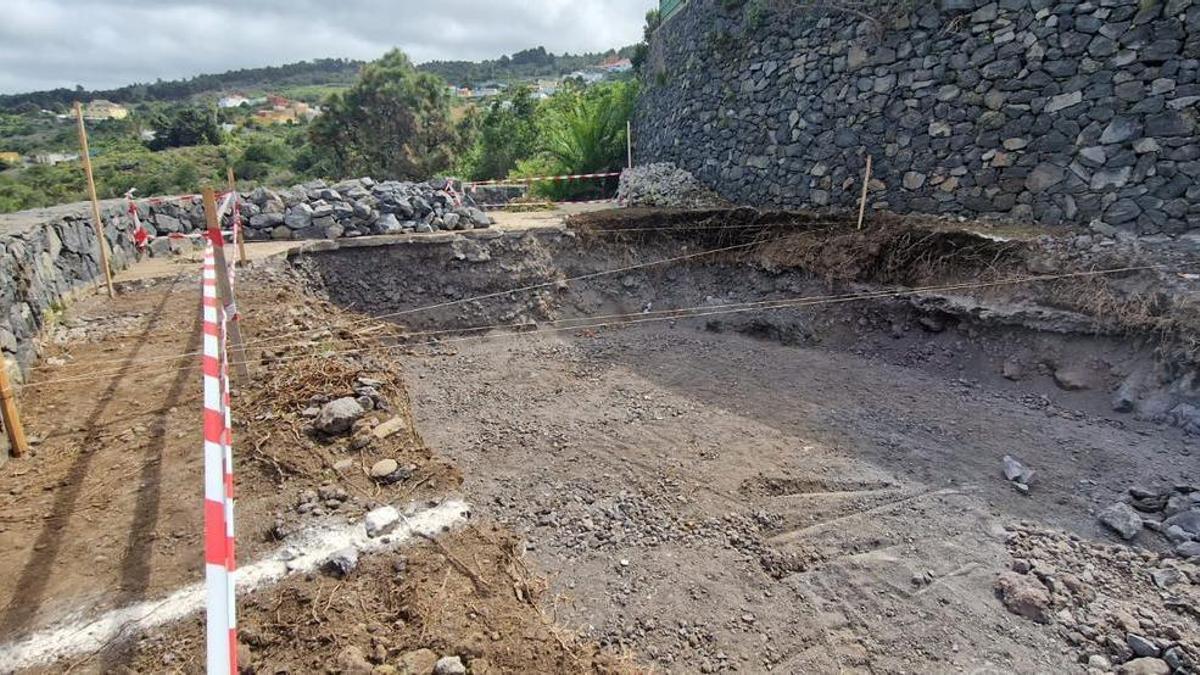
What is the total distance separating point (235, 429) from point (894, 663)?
4147 millimetres

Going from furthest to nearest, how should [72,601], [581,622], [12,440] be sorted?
1. [12,440]
2. [581,622]
3. [72,601]

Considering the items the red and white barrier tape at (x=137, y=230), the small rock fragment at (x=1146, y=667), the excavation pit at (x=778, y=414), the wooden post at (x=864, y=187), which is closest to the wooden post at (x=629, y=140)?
the excavation pit at (x=778, y=414)

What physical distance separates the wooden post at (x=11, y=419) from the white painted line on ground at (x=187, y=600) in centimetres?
160

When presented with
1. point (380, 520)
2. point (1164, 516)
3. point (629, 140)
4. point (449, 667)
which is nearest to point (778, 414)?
point (1164, 516)

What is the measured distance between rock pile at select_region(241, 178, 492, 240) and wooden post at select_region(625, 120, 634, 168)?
19.0 ft

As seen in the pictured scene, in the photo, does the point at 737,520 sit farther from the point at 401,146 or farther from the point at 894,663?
the point at 401,146

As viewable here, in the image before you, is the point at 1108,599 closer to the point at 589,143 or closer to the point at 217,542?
the point at 217,542

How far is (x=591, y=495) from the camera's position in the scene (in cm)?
409

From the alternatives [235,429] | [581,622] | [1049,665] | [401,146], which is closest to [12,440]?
[235,429]

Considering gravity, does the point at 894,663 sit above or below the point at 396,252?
below

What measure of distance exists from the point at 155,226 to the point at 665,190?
8.05 meters

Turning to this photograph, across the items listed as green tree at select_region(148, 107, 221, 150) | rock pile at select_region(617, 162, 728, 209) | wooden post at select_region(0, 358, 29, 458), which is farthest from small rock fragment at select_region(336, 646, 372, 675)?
green tree at select_region(148, 107, 221, 150)

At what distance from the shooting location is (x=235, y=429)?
3.87 m

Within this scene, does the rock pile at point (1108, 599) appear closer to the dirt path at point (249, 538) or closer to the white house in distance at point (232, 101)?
the dirt path at point (249, 538)
